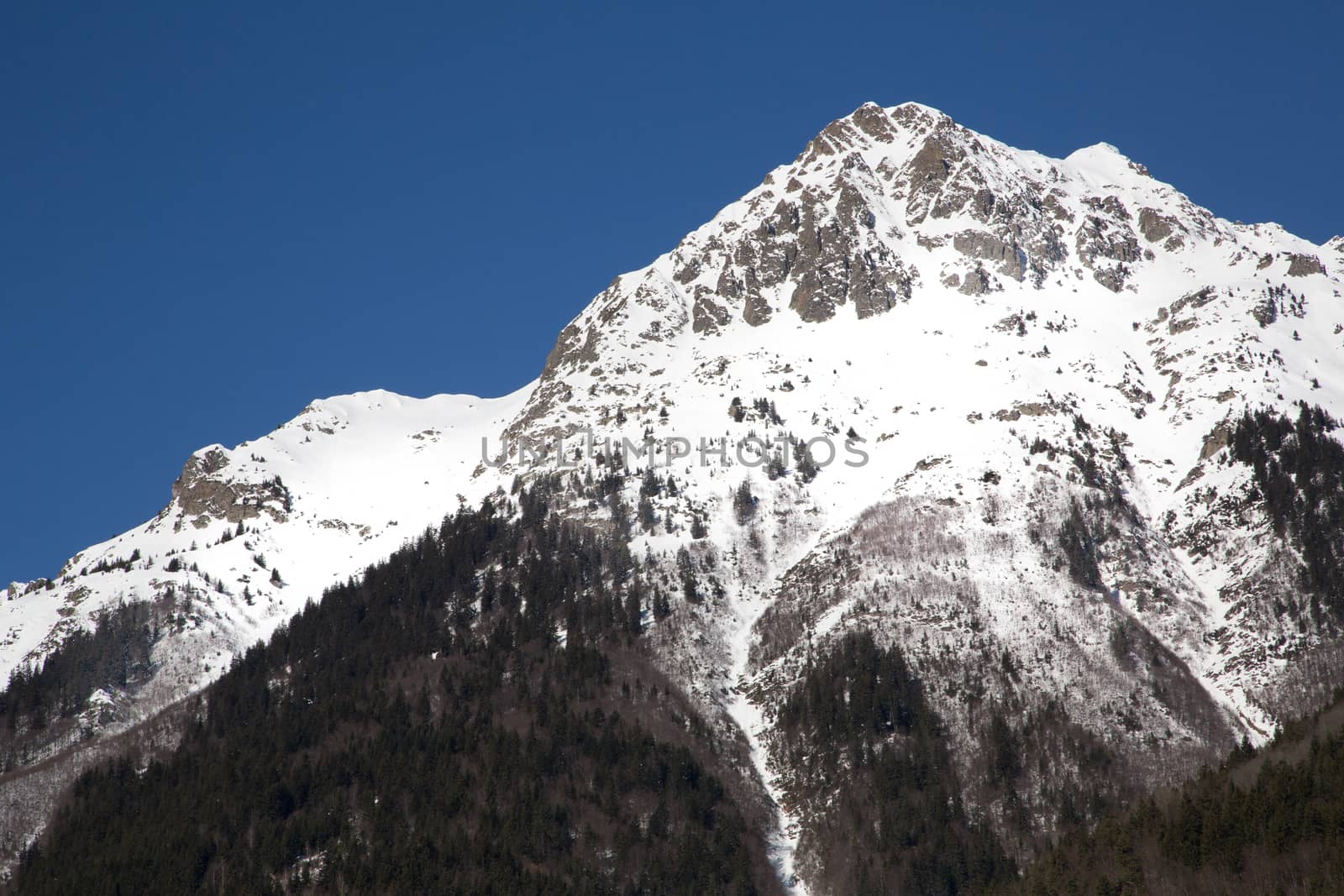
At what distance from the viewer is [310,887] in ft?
546

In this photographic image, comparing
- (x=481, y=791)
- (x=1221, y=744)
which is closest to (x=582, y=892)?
(x=481, y=791)

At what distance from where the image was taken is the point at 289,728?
196250 mm

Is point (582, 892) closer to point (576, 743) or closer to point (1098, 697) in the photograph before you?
point (576, 743)

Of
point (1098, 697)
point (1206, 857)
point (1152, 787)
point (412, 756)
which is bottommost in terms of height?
point (1206, 857)

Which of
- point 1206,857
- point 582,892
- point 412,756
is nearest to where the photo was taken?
point 1206,857

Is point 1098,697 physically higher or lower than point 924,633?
lower

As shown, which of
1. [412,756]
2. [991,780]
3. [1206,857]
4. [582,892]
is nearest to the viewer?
[1206,857]

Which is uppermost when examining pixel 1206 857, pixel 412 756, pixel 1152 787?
pixel 412 756

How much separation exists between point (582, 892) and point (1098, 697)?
69.9 m

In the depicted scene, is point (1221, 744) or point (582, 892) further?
point (1221, 744)

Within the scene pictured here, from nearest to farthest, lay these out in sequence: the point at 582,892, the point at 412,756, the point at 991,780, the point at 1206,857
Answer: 1. the point at 1206,857
2. the point at 582,892
3. the point at 991,780
4. the point at 412,756

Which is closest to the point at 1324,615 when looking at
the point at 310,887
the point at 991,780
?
the point at 991,780

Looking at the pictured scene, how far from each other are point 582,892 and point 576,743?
87.5 ft

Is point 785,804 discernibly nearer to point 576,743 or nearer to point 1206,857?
point 576,743
